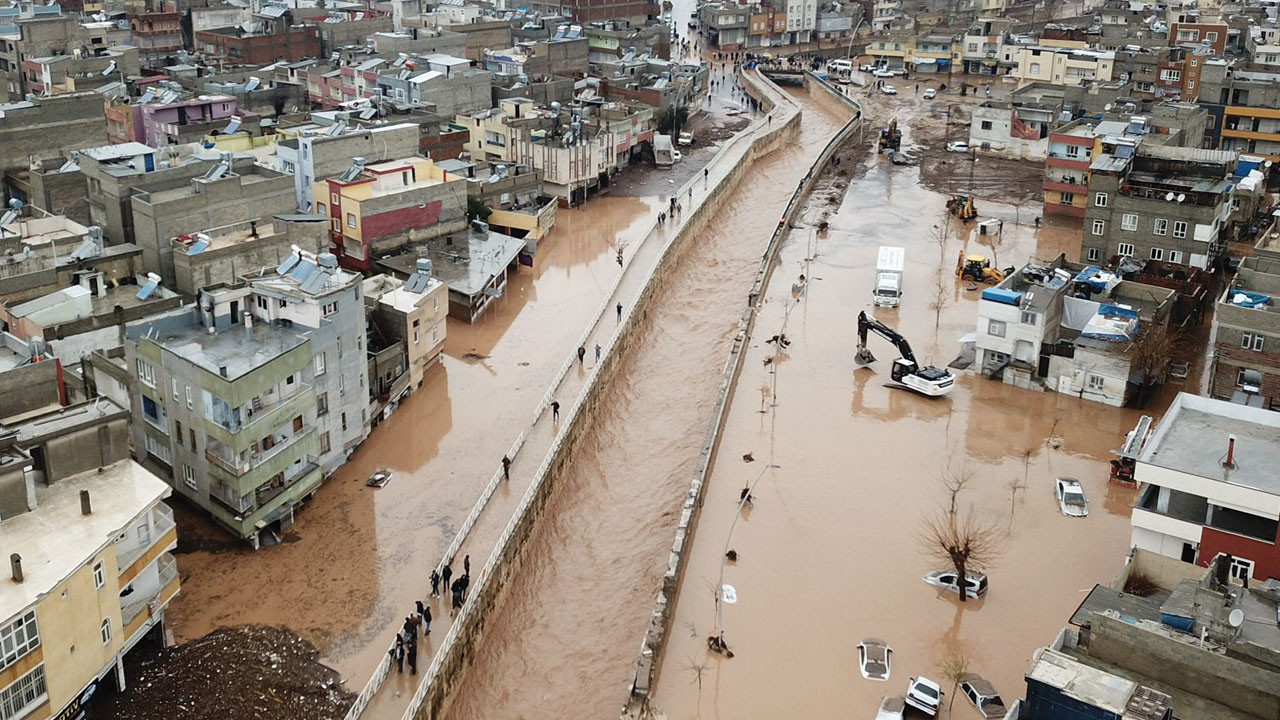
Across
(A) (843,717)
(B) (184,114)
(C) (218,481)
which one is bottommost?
(A) (843,717)

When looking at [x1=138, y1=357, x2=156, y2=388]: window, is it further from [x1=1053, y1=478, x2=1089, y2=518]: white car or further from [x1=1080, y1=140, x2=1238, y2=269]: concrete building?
[x1=1080, y1=140, x2=1238, y2=269]: concrete building

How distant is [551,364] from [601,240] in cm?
1391

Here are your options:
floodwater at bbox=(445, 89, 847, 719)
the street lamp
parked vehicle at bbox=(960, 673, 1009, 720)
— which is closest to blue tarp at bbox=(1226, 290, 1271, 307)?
the street lamp

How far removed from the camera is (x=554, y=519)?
87.1ft

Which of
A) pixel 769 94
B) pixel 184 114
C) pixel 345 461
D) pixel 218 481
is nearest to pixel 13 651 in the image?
pixel 218 481

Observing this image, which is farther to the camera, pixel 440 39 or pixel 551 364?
pixel 440 39

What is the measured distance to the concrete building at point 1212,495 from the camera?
67.3ft

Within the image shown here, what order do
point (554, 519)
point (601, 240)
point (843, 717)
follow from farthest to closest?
point (601, 240) → point (554, 519) → point (843, 717)

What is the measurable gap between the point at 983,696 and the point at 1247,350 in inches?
566

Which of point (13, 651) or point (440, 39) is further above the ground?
point (440, 39)

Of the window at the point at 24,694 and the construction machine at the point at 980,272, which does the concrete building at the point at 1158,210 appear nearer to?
the construction machine at the point at 980,272

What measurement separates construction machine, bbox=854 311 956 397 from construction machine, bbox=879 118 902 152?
102 feet

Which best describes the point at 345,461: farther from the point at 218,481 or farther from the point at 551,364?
the point at 551,364

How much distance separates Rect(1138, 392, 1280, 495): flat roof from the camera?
21.2 meters
